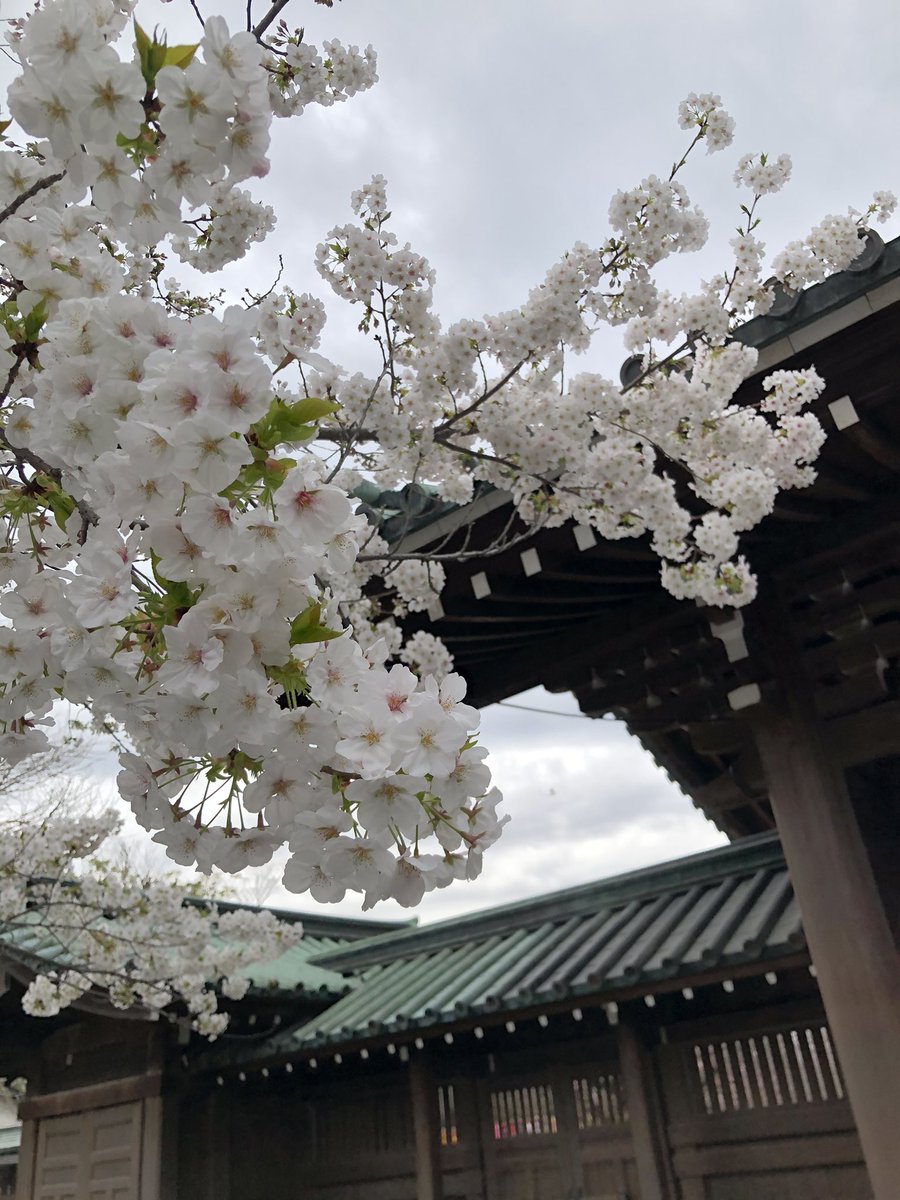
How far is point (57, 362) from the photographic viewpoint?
1199mm

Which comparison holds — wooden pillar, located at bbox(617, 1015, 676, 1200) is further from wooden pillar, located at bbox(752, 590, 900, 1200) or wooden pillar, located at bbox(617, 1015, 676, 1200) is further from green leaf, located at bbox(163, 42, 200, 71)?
green leaf, located at bbox(163, 42, 200, 71)

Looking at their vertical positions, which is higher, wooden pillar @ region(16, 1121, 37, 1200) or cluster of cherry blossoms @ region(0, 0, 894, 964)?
cluster of cherry blossoms @ region(0, 0, 894, 964)

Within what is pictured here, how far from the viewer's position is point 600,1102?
6059 mm

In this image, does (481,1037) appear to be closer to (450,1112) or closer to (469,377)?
(450,1112)

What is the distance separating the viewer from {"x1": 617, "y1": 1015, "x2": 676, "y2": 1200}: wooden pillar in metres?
5.47

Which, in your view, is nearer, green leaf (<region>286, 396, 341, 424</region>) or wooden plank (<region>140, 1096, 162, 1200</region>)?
green leaf (<region>286, 396, 341, 424</region>)

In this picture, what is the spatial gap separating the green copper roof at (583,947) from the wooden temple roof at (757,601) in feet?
3.89

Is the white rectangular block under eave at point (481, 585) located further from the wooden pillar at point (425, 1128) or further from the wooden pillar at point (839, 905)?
the wooden pillar at point (425, 1128)

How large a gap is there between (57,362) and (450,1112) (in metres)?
6.87

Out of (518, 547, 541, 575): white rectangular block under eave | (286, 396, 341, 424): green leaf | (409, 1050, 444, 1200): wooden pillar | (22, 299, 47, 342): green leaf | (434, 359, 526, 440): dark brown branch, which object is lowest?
(409, 1050, 444, 1200): wooden pillar

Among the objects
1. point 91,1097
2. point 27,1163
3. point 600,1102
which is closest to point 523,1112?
point 600,1102

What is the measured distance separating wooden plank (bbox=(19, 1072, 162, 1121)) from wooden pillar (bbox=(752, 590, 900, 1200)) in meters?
5.80

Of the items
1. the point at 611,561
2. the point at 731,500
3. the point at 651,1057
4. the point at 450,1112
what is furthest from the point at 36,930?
the point at 731,500

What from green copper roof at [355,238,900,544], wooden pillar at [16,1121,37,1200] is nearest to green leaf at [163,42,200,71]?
green copper roof at [355,238,900,544]
